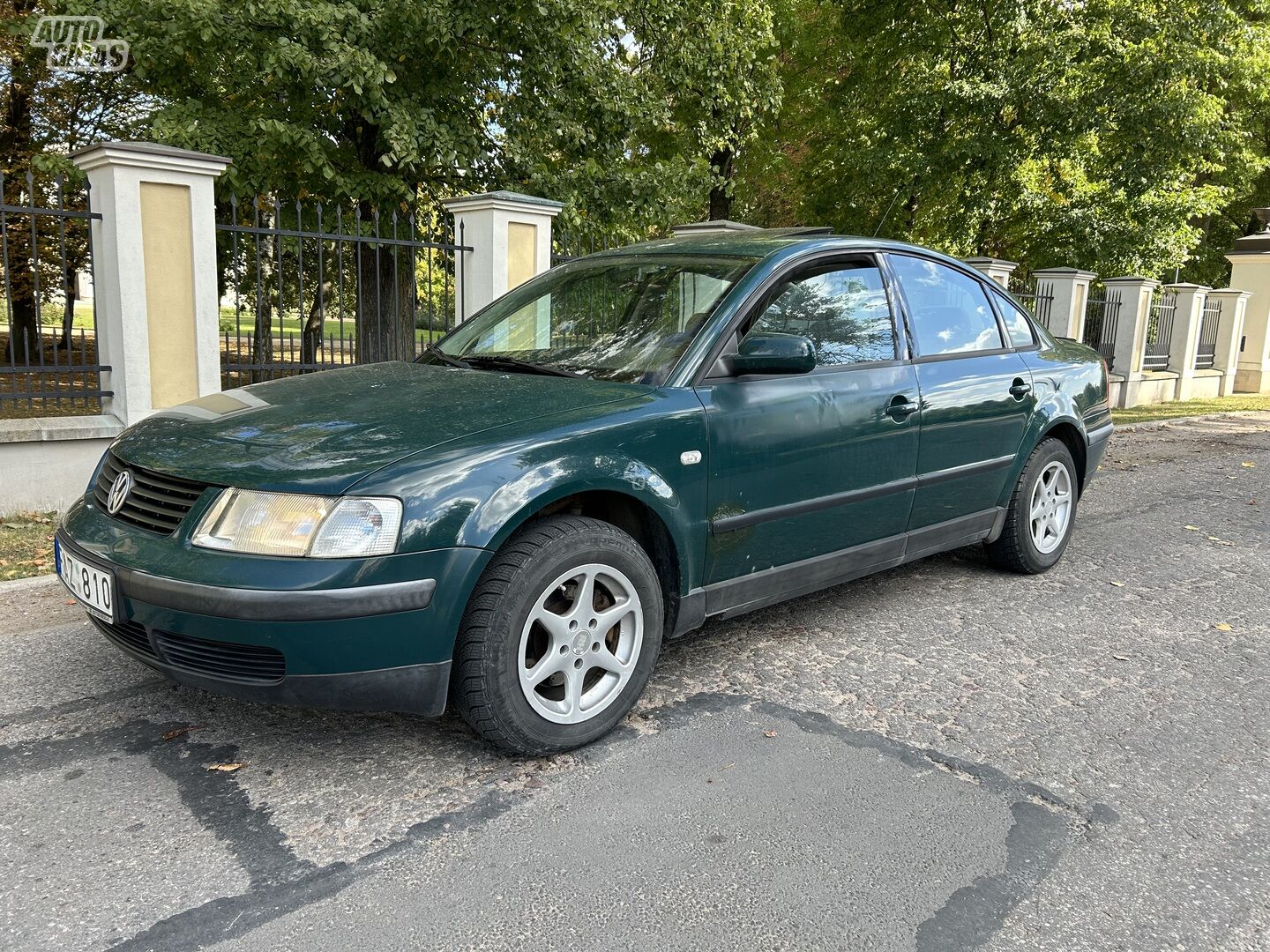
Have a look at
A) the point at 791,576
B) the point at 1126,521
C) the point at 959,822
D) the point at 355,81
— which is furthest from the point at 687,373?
the point at 355,81

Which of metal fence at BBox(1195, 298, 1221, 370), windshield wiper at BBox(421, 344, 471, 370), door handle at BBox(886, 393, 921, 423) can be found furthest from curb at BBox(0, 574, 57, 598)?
metal fence at BBox(1195, 298, 1221, 370)

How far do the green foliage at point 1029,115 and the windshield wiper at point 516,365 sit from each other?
44.8 ft

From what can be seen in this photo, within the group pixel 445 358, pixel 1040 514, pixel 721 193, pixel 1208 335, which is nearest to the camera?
pixel 445 358

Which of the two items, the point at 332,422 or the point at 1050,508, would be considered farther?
the point at 1050,508

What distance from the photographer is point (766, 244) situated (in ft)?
12.9

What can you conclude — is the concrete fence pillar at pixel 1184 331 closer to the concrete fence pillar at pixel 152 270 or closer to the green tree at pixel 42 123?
the concrete fence pillar at pixel 152 270

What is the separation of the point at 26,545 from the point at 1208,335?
19408 millimetres

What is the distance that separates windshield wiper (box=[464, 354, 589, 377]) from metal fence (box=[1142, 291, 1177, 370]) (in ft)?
51.3

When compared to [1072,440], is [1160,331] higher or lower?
higher

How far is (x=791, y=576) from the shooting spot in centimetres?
375

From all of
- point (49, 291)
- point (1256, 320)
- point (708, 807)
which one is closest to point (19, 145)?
point (49, 291)

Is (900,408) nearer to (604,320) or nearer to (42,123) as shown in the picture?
(604,320)

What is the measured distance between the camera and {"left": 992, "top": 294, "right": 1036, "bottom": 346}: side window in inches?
194
